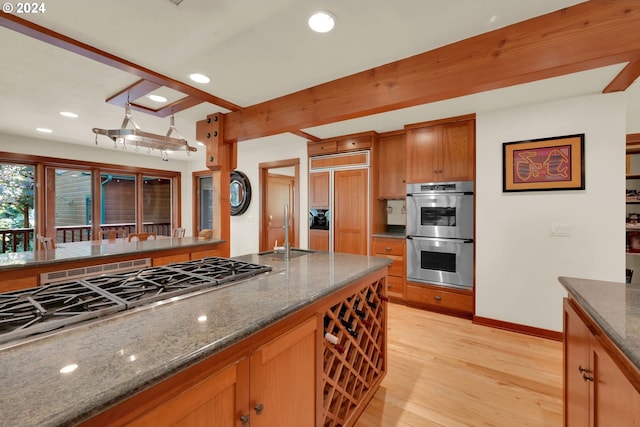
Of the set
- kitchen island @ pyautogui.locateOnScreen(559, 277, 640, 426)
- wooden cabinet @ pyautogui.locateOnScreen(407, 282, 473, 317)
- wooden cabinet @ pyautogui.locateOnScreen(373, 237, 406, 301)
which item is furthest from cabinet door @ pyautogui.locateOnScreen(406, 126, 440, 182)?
kitchen island @ pyautogui.locateOnScreen(559, 277, 640, 426)

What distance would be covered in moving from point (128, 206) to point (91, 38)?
485cm

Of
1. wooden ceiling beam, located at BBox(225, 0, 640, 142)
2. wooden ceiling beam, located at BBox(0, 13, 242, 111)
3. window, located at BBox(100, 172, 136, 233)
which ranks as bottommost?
window, located at BBox(100, 172, 136, 233)

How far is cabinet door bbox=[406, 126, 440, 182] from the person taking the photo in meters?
3.28

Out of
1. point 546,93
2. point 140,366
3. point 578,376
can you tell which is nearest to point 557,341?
point 578,376

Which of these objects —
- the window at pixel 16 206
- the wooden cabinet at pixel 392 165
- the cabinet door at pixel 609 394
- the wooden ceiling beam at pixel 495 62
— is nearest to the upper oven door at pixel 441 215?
the wooden cabinet at pixel 392 165

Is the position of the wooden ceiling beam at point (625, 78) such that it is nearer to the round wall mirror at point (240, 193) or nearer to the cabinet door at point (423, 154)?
the cabinet door at point (423, 154)

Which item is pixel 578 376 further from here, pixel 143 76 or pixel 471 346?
pixel 143 76

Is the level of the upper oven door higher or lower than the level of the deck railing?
higher

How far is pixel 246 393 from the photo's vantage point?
35.1 inches

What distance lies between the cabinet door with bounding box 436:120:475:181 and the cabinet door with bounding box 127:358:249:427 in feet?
9.98

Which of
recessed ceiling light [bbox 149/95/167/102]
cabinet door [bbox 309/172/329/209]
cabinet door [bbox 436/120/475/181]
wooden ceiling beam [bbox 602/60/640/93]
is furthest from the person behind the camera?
cabinet door [bbox 309/172/329/209]

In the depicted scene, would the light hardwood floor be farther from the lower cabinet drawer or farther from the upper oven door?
the upper oven door

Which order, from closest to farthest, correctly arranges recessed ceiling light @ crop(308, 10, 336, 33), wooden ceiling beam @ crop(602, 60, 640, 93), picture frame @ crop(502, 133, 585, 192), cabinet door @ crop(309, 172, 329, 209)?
recessed ceiling light @ crop(308, 10, 336, 33)
wooden ceiling beam @ crop(602, 60, 640, 93)
picture frame @ crop(502, 133, 585, 192)
cabinet door @ crop(309, 172, 329, 209)

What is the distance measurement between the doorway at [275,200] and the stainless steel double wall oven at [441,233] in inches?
77.1
